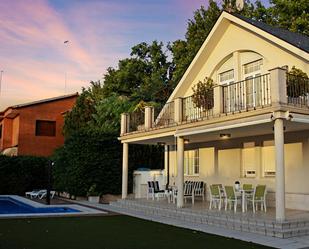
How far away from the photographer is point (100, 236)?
36.2 feet

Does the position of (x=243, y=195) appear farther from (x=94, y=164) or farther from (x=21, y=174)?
(x=21, y=174)

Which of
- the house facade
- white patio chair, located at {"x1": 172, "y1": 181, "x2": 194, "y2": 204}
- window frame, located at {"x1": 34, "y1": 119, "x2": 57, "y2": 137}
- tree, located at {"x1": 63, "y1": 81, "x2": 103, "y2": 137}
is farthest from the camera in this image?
window frame, located at {"x1": 34, "y1": 119, "x2": 57, "y2": 137}

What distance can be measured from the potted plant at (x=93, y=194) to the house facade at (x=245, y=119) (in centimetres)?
242

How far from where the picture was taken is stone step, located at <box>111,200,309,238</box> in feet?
36.7

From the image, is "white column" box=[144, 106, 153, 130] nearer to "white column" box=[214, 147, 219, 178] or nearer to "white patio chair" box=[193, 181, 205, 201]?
"white column" box=[214, 147, 219, 178]

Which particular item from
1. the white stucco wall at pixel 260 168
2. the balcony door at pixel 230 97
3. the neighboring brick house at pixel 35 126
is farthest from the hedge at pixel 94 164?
the neighboring brick house at pixel 35 126

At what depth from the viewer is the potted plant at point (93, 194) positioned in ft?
72.9

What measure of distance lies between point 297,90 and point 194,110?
5.56 m

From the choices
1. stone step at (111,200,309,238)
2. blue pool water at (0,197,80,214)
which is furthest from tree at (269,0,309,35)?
blue pool water at (0,197,80,214)

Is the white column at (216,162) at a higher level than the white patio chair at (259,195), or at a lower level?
higher

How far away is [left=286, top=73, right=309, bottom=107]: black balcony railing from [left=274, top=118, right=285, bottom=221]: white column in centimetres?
154

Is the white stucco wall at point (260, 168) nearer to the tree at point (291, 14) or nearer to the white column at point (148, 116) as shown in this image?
the white column at point (148, 116)

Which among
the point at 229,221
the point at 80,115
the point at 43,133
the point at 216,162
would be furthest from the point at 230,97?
the point at 43,133

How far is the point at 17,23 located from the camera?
17297mm
